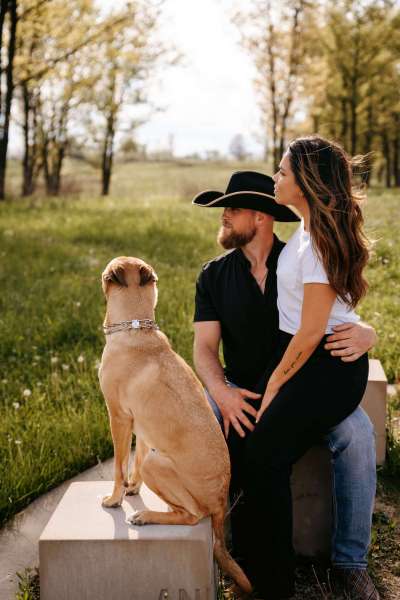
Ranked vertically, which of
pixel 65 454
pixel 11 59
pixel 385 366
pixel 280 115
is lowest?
pixel 65 454

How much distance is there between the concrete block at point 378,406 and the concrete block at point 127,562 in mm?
1844

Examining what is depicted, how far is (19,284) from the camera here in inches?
362

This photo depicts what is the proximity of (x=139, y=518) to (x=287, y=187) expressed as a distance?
6.14ft

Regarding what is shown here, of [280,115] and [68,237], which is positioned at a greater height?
[280,115]

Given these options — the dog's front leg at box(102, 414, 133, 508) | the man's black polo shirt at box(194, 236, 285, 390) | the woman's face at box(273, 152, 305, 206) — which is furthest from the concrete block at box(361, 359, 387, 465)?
the dog's front leg at box(102, 414, 133, 508)

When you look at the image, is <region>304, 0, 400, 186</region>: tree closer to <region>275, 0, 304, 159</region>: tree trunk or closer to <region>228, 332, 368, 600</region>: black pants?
<region>275, 0, 304, 159</region>: tree trunk

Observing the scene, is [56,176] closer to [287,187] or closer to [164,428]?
[287,187]

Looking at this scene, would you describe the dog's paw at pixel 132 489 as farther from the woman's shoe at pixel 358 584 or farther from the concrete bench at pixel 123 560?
the woman's shoe at pixel 358 584

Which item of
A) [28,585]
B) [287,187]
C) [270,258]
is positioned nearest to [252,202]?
[270,258]

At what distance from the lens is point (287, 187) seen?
3416 mm

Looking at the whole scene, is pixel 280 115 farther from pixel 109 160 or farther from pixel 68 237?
pixel 68 237

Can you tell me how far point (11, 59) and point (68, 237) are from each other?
608 cm

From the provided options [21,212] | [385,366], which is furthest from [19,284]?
[21,212]

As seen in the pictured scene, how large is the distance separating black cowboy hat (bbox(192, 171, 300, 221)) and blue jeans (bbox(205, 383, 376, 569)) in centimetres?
142
